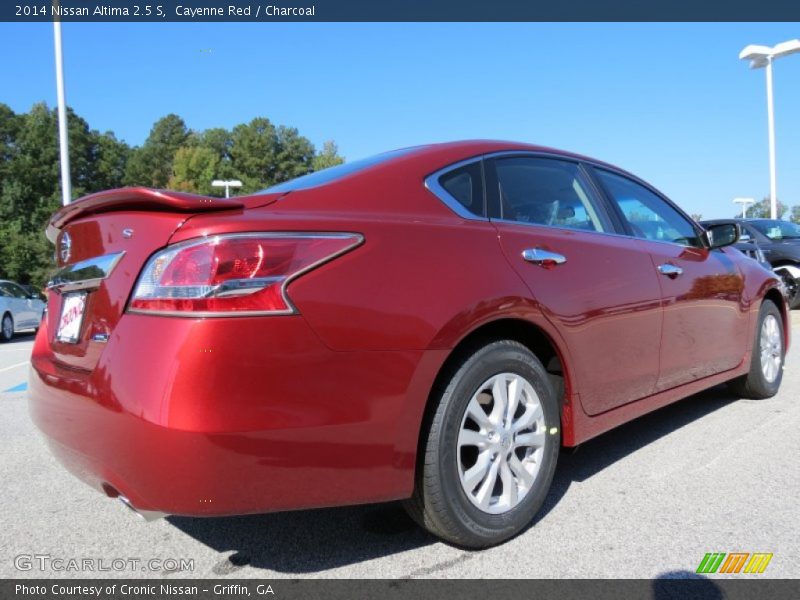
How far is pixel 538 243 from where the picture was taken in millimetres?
2662

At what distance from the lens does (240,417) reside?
5.96 feet

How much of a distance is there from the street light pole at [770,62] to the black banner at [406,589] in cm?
1943

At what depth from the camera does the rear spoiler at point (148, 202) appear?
1990mm

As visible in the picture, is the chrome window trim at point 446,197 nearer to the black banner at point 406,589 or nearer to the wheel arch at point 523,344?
the wheel arch at point 523,344

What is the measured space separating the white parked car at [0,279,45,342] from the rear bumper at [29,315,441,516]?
14410 millimetres

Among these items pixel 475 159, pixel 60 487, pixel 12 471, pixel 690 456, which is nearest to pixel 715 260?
pixel 690 456

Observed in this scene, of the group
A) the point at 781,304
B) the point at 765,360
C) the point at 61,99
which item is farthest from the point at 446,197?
the point at 61,99

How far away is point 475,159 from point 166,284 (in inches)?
56.0

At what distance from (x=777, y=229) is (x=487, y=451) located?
35.2ft

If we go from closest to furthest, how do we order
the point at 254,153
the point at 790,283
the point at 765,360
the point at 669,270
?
the point at 669,270 → the point at 765,360 → the point at 790,283 → the point at 254,153

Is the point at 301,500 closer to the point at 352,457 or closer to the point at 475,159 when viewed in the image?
the point at 352,457

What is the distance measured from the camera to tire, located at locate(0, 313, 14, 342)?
14805 millimetres

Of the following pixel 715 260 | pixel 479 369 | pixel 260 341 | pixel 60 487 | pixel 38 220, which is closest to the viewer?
pixel 260 341

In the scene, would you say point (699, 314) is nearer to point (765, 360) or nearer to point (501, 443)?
point (765, 360)
